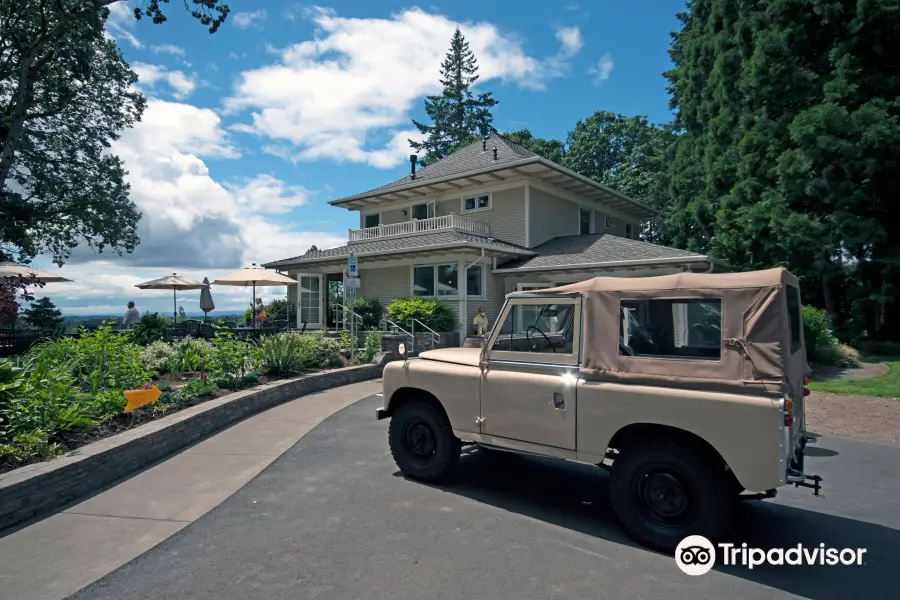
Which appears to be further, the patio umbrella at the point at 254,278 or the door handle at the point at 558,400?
the patio umbrella at the point at 254,278

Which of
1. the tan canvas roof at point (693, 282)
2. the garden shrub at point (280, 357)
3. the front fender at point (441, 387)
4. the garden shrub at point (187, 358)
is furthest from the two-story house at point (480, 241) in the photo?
the tan canvas roof at point (693, 282)

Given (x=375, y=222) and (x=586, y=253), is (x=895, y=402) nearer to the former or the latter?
(x=586, y=253)

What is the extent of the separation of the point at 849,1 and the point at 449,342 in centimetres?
1859

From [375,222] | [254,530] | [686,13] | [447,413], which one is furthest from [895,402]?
[686,13]

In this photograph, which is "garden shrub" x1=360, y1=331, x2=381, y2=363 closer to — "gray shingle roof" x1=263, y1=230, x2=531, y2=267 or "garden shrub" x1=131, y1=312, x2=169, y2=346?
"gray shingle roof" x1=263, y1=230, x2=531, y2=267

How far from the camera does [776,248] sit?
60.4 feet

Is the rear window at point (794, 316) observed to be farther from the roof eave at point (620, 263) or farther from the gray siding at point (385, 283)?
the gray siding at point (385, 283)

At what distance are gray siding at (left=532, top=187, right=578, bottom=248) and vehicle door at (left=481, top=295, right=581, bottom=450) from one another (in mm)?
16164

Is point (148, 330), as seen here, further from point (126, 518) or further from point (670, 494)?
point (670, 494)

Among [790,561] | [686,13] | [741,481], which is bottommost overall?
[790,561]

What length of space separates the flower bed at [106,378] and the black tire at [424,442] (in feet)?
11.2

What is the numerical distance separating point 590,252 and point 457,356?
47.4ft

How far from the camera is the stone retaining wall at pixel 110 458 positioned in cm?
439

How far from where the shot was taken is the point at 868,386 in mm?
11445
